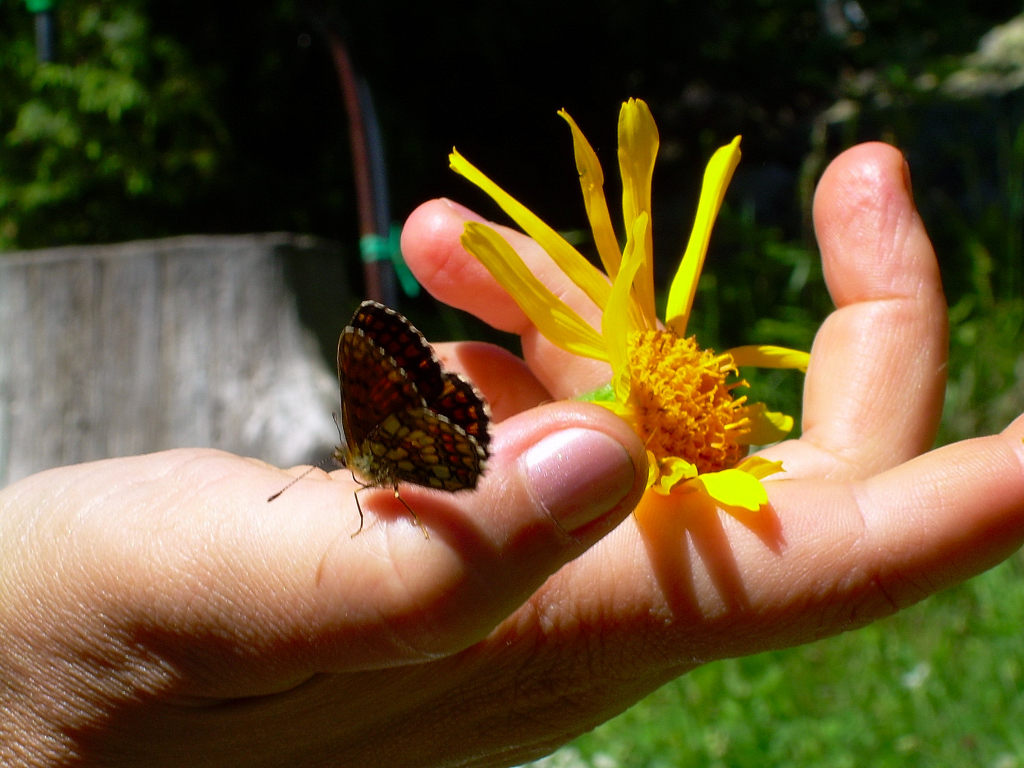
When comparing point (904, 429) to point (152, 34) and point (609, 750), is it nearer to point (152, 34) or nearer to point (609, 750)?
point (609, 750)

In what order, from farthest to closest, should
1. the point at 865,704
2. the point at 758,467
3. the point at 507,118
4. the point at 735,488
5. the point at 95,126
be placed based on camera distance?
the point at 507,118
the point at 95,126
the point at 865,704
the point at 758,467
the point at 735,488

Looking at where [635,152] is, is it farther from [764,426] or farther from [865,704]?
[865,704]

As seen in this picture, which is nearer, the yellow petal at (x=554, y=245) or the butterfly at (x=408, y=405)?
the butterfly at (x=408, y=405)

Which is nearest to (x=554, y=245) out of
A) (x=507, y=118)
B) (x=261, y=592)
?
(x=261, y=592)

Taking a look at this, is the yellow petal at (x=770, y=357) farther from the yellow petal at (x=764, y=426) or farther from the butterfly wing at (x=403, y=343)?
the butterfly wing at (x=403, y=343)

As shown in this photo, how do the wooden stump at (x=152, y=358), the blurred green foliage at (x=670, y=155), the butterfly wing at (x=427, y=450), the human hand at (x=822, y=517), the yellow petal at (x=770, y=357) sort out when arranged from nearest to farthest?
the butterfly wing at (x=427, y=450) → the human hand at (x=822, y=517) → the yellow petal at (x=770, y=357) → the blurred green foliage at (x=670, y=155) → the wooden stump at (x=152, y=358)

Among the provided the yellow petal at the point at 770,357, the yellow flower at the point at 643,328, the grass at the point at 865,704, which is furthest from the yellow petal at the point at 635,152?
the grass at the point at 865,704

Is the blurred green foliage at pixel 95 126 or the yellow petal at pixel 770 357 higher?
the blurred green foliage at pixel 95 126
